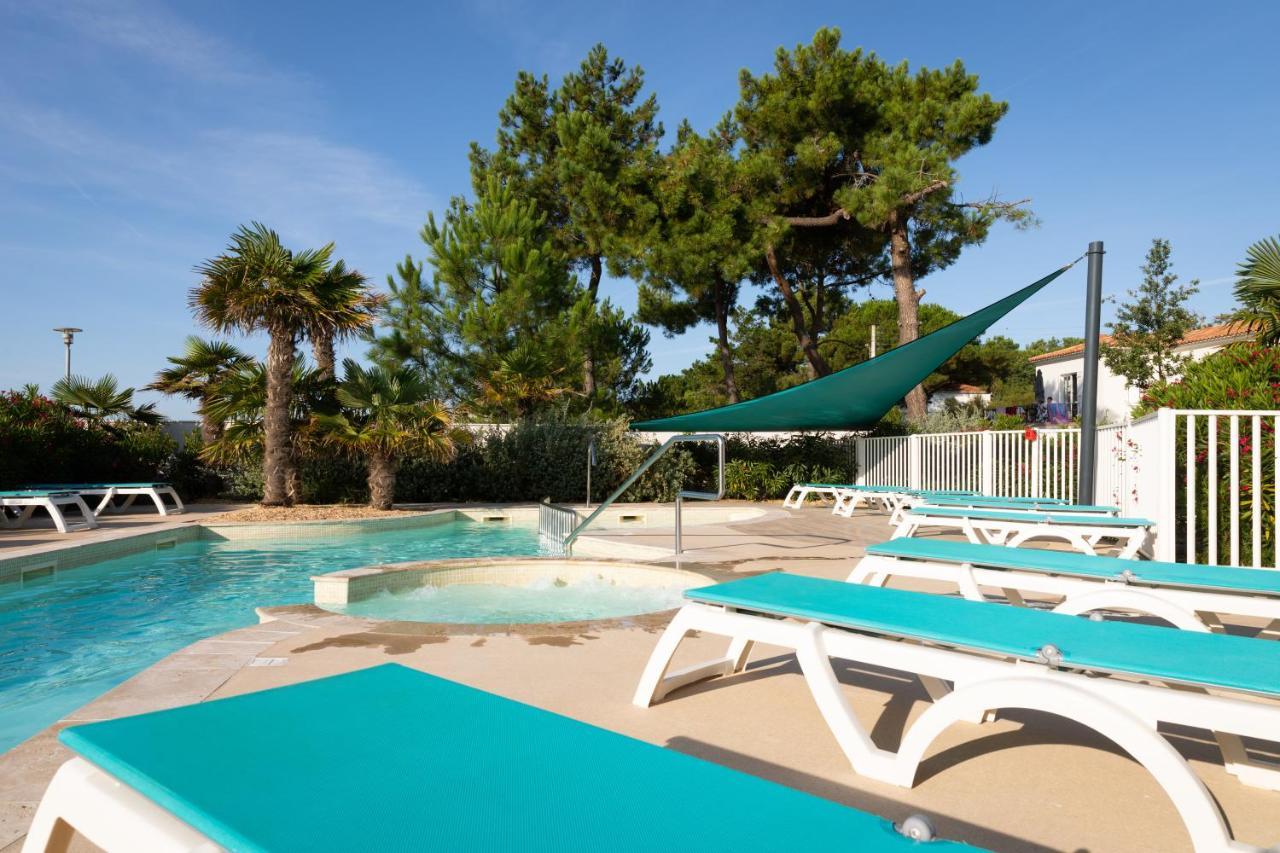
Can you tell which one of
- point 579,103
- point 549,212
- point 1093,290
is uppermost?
point 579,103

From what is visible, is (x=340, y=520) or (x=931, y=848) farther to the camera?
(x=340, y=520)

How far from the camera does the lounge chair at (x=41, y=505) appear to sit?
943 cm

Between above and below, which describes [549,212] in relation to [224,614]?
above

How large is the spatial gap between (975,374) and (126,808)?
1430 inches

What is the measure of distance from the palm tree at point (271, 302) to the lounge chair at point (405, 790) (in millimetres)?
11027

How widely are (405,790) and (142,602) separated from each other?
6.93 m

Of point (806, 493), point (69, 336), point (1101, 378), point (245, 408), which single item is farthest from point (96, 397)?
point (1101, 378)

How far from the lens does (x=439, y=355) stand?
61.1ft

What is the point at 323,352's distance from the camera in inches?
565

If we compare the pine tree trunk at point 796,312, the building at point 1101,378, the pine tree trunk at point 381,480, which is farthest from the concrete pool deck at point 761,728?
the building at point 1101,378

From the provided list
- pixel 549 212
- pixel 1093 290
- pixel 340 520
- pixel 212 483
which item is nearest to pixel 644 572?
pixel 1093 290

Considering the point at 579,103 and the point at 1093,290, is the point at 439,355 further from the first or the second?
the point at 1093,290

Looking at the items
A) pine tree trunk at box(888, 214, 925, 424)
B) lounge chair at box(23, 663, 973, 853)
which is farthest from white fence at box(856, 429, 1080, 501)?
lounge chair at box(23, 663, 973, 853)

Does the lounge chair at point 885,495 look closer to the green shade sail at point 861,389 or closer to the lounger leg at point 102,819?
the green shade sail at point 861,389
